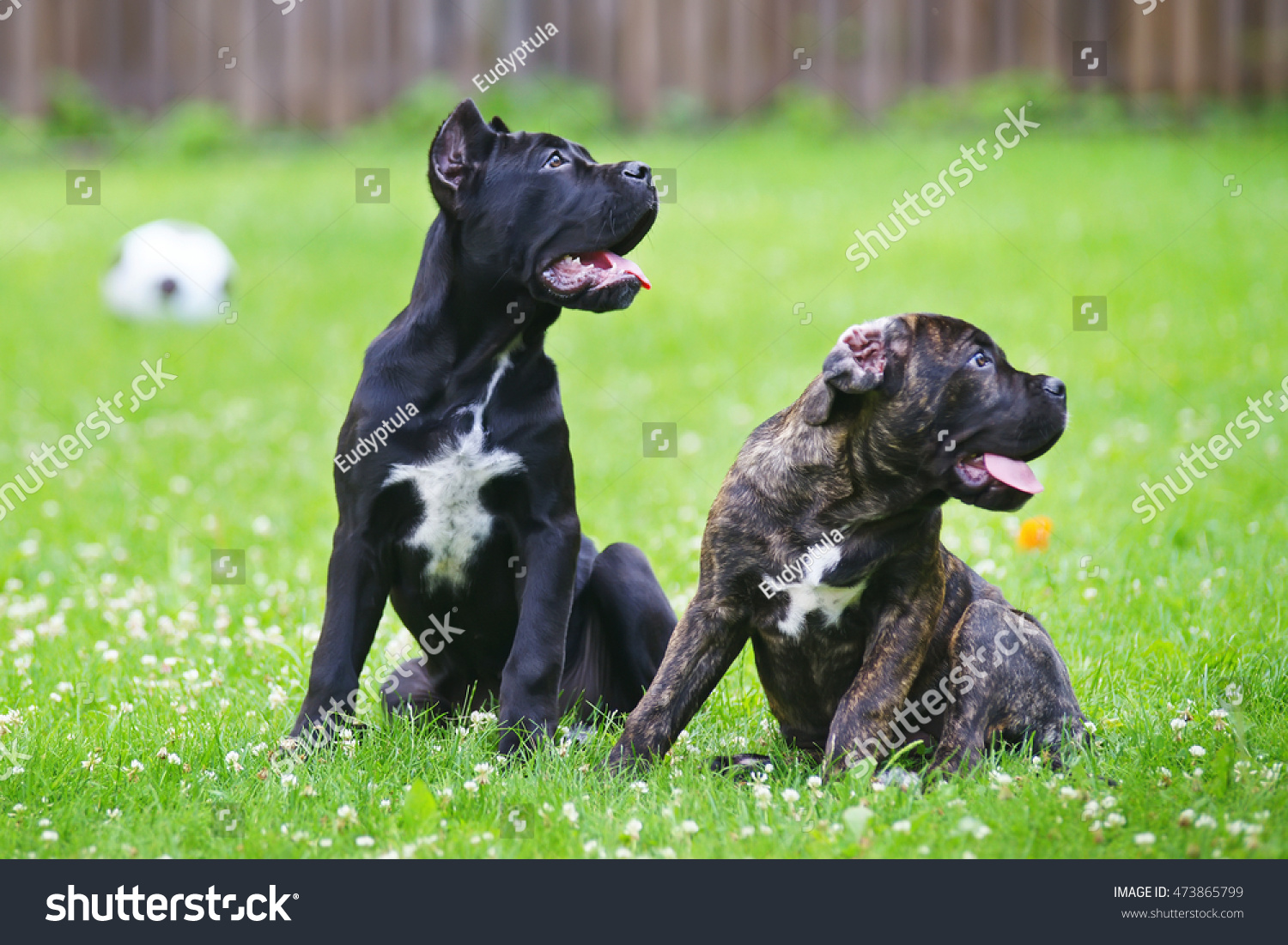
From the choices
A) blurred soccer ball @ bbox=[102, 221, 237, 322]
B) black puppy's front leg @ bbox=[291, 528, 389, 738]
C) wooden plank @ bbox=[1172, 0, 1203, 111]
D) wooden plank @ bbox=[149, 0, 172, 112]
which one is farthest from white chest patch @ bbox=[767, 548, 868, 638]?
wooden plank @ bbox=[149, 0, 172, 112]

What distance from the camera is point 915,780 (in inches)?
135

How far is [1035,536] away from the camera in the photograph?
18.8 feet

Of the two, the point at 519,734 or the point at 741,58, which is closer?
the point at 519,734

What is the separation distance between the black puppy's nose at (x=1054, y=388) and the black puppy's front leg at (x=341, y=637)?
1.90 meters

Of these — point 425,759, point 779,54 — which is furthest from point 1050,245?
point 425,759

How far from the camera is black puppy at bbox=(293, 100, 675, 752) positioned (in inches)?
149

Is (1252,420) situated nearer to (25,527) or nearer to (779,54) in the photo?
(25,527)

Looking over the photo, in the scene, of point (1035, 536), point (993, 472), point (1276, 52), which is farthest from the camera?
point (1276, 52)

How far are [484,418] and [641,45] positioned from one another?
12.3 m

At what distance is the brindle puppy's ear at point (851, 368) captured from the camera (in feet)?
11.5

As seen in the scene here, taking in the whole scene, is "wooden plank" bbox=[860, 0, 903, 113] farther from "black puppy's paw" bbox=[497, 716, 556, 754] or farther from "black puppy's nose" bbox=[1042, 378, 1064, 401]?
"black puppy's paw" bbox=[497, 716, 556, 754]

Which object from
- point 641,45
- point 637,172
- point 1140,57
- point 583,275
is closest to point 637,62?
point 641,45

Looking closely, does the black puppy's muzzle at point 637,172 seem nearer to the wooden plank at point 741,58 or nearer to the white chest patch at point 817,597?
the white chest patch at point 817,597
